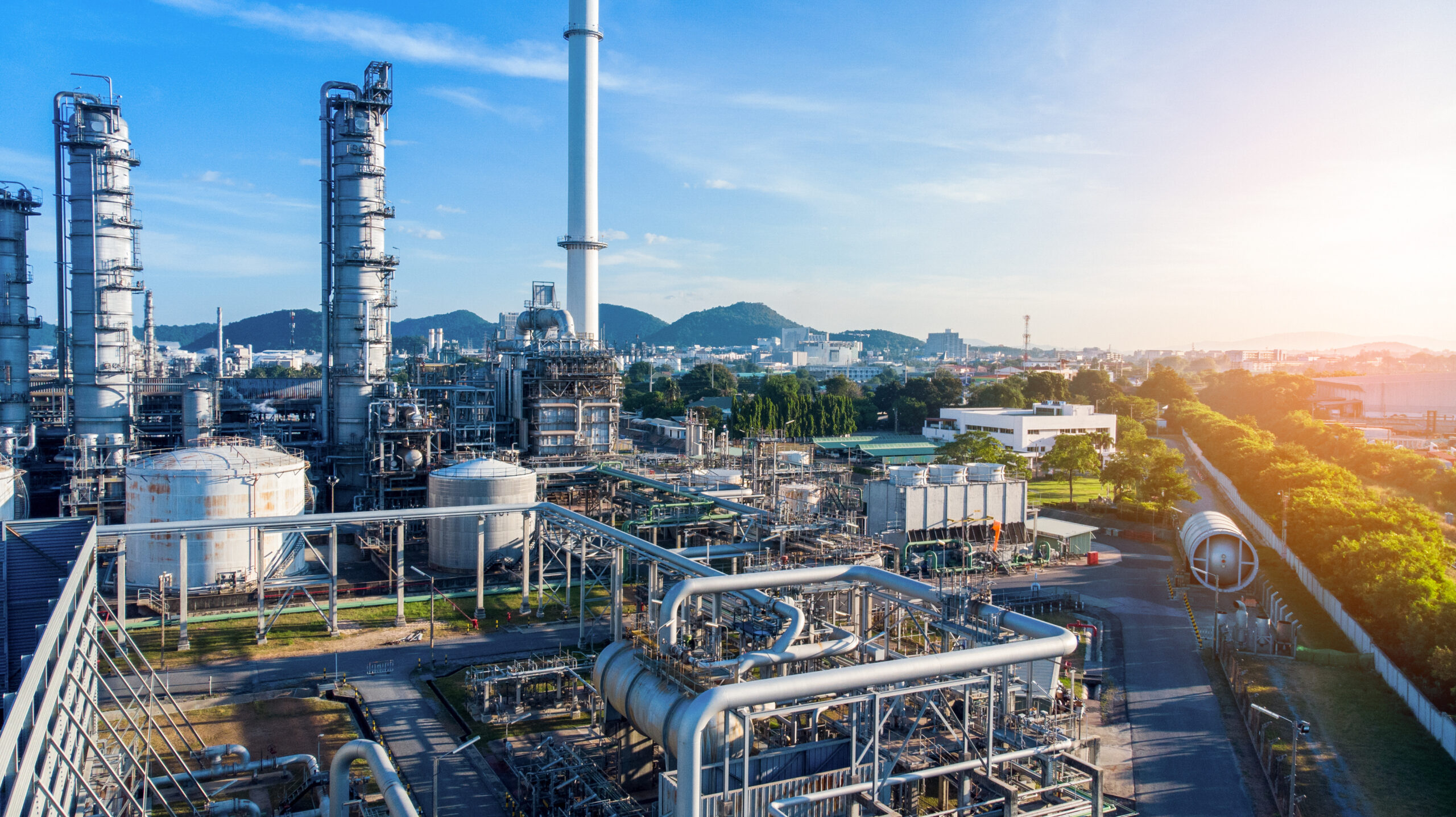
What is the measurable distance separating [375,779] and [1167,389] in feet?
450

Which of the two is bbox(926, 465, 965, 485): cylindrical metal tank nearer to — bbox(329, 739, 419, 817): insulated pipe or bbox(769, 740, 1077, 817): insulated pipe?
bbox(769, 740, 1077, 817): insulated pipe

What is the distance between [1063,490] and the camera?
67.9 metres

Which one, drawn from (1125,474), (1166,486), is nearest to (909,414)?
(1125,474)

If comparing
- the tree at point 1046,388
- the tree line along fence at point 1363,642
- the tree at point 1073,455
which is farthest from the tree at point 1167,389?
the tree line along fence at point 1363,642

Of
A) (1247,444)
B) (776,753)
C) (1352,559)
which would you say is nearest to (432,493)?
(776,753)

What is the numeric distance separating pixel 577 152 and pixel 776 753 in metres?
52.9

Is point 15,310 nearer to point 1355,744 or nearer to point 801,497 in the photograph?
point 801,497

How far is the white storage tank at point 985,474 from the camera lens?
44.9 meters

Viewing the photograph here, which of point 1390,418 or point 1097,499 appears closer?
point 1097,499

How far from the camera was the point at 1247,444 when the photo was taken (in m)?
64.2

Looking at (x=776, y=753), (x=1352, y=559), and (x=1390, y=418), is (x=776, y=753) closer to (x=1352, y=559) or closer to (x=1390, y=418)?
(x=1352, y=559)

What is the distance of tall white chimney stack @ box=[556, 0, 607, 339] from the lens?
6106 centimetres

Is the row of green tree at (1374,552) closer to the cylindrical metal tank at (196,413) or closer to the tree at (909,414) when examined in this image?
the tree at (909,414)

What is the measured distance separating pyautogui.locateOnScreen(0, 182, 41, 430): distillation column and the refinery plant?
9.3 inches
